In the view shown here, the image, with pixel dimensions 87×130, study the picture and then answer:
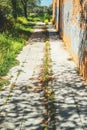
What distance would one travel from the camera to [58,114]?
706cm

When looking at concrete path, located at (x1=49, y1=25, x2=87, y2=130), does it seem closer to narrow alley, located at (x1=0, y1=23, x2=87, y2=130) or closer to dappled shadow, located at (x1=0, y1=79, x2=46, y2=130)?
narrow alley, located at (x1=0, y1=23, x2=87, y2=130)

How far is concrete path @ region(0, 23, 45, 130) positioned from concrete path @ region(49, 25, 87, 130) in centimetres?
47

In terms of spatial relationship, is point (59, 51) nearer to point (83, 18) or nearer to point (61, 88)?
point (83, 18)

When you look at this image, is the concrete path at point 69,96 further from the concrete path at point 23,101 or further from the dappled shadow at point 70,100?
the concrete path at point 23,101

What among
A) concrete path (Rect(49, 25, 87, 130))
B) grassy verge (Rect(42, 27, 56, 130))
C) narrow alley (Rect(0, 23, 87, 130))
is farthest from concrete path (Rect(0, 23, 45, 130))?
concrete path (Rect(49, 25, 87, 130))

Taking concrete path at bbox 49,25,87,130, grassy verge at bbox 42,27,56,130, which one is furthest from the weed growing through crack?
concrete path at bbox 49,25,87,130

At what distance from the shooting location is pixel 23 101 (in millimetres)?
8070

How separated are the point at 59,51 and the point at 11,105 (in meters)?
8.76

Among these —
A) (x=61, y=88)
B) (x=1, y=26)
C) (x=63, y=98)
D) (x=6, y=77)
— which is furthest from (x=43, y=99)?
(x=1, y=26)

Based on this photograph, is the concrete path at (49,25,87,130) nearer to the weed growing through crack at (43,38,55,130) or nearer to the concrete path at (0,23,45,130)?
the weed growing through crack at (43,38,55,130)

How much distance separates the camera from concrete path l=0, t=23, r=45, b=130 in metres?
6.61

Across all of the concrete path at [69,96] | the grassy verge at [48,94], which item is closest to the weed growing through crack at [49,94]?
the grassy verge at [48,94]

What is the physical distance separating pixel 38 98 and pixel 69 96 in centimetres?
86

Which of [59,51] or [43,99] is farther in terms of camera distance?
[59,51]
